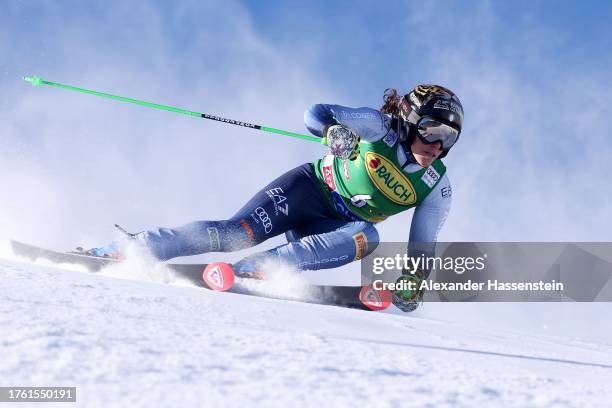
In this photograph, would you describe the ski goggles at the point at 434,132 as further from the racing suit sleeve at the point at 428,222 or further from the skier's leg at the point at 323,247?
the skier's leg at the point at 323,247

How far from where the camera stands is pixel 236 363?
129 centimetres

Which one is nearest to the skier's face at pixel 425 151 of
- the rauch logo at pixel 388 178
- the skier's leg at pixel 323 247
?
the rauch logo at pixel 388 178

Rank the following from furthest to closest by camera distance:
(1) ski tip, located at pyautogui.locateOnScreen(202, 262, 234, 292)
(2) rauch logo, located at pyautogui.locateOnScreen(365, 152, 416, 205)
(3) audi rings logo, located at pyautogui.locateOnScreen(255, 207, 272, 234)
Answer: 1. (3) audi rings logo, located at pyautogui.locateOnScreen(255, 207, 272, 234)
2. (2) rauch logo, located at pyautogui.locateOnScreen(365, 152, 416, 205)
3. (1) ski tip, located at pyautogui.locateOnScreen(202, 262, 234, 292)

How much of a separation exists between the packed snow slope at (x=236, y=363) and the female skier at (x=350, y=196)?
2.54 meters

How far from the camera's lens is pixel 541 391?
1360mm

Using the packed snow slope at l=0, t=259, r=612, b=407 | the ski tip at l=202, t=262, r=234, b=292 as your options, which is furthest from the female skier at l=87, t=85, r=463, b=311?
the packed snow slope at l=0, t=259, r=612, b=407

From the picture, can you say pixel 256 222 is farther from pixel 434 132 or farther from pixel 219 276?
pixel 434 132

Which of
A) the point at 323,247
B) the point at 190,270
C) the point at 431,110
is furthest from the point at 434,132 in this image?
the point at 190,270

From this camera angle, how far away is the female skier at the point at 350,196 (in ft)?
14.8

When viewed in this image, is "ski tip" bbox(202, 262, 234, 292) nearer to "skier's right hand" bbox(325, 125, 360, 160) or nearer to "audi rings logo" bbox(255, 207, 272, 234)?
"audi rings logo" bbox(255, 207, 272, 234)

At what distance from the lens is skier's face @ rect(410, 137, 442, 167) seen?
462 centimetres

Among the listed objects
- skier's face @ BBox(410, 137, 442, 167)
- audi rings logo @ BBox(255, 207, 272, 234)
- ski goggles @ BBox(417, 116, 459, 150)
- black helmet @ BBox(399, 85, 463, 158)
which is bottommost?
audi rings logo @ BBox(255, 207, 272, 234)

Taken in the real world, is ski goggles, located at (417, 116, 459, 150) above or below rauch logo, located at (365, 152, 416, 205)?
above

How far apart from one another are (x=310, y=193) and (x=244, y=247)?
2.92 ft
